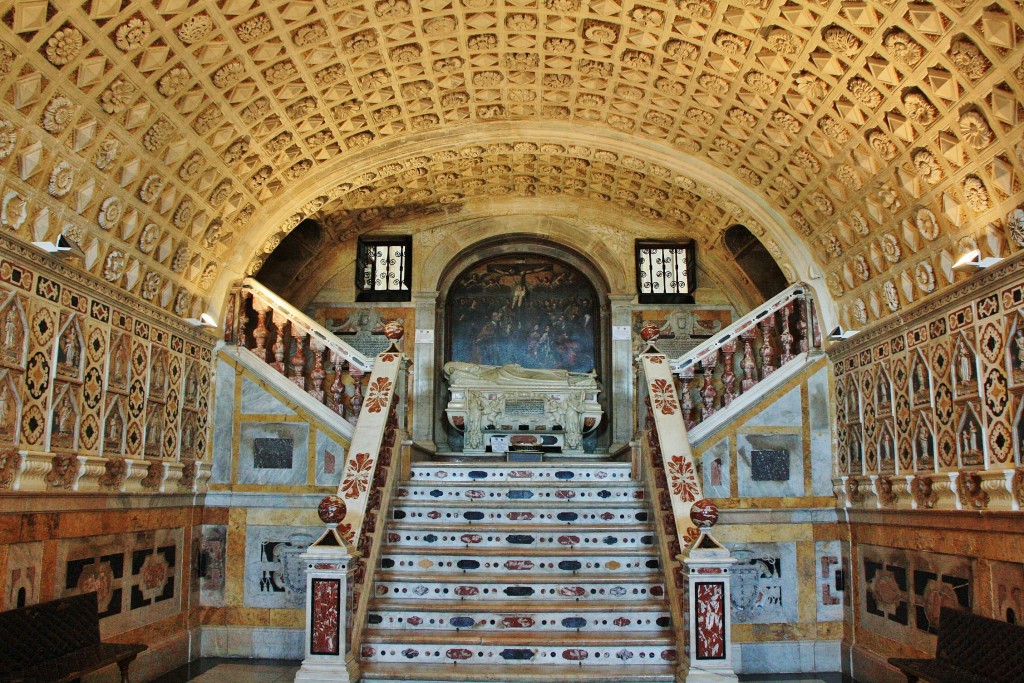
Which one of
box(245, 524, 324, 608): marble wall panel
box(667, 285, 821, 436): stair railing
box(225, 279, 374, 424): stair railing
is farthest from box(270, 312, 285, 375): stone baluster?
box(667, 285, 821, 436): stair railing

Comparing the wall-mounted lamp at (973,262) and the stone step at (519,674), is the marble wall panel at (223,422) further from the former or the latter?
the wall-mounted lamp at (973,262)

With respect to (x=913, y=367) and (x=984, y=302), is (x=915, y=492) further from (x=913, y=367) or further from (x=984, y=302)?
(x=984, y=302)

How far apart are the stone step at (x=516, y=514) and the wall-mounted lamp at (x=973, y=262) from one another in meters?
3.66

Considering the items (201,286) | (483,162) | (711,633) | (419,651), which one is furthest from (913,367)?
(201,286)

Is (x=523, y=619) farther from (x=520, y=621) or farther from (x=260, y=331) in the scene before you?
(x=260, y=331)

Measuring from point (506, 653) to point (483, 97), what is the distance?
5.84m

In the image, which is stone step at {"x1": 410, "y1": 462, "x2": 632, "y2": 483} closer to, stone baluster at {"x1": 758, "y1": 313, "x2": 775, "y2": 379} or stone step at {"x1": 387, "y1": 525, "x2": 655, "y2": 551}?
stone step at {"x1": 387, "y1": 525, "x2": 655, "y2": 551}

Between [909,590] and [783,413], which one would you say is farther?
[783,413]

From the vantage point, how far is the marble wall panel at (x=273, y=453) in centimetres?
959

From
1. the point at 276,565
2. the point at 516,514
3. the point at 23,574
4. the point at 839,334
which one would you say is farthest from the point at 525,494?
the point at 23,574

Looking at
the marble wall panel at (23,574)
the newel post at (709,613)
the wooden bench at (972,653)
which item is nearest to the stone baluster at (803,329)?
the newel post at (709,613)

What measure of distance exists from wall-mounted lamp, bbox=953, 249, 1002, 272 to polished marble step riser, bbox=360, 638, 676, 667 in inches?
147

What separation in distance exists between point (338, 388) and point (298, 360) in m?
0.58

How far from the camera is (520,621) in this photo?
7512 mm
